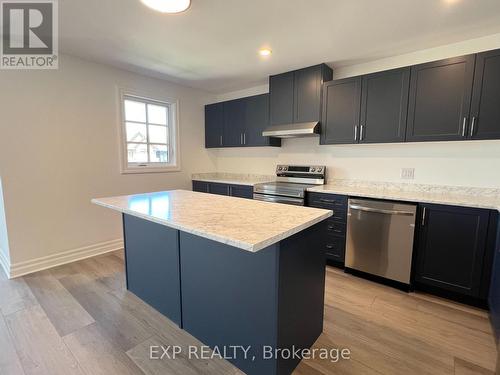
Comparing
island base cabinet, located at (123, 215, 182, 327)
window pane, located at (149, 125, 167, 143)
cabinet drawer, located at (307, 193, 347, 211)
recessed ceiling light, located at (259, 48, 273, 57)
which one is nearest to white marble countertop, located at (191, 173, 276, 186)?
window pane, located at (149, 125, 167, 143)

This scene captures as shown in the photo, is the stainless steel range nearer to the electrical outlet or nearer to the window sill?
the electrical outlet

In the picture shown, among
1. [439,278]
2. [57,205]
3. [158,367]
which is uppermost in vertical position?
[57,205]

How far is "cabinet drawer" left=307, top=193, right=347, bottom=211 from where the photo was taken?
2.78 meters

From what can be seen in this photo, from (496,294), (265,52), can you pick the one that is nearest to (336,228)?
(496,294)

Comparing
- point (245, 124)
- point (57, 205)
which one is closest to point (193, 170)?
point (245, 124)

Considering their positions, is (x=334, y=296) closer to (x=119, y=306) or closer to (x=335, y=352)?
(x=335, y=352)

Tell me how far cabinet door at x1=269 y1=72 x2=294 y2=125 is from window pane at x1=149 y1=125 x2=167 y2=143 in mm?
1788

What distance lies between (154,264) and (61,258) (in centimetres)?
178

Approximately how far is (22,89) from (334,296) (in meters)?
3.81

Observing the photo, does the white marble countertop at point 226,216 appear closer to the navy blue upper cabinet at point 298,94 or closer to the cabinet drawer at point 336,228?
the cabinet drawer at point 336,228

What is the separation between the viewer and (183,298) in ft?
5.94

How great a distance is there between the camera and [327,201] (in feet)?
9.49

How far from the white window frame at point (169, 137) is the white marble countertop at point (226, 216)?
155cm

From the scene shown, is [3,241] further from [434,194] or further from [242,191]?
[434,194]
